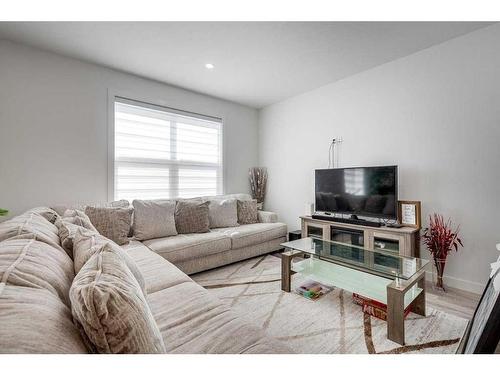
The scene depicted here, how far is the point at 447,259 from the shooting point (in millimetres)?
2463

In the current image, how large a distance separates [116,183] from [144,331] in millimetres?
2928

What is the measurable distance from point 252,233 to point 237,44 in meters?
2.17

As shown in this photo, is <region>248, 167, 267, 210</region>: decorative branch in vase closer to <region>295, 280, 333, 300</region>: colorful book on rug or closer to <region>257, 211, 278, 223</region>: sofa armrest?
<region>257, 211, 278, 223</region>: sofa armrest

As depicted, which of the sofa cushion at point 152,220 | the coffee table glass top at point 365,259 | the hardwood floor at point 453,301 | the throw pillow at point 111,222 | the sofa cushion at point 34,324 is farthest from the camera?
the sofa cushion at point 152,220

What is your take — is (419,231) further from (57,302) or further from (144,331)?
(57,302)

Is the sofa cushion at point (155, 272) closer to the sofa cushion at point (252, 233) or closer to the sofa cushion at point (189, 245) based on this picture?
the sofa cushion at point (189, 245)

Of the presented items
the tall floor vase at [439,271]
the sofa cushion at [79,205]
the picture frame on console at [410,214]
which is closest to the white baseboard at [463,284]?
the tall floor vase at [439,271]

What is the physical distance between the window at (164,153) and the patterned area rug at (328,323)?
65.7 inches

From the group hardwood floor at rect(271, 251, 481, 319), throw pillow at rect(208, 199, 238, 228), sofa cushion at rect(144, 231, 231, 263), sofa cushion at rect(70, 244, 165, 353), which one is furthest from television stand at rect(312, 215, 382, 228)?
sofa cushion at rect(70, 244, 165, 353)

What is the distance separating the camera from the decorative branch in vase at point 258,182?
14.3ft

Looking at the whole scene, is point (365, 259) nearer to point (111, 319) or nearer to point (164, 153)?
point (111, 319)

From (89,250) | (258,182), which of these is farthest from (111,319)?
(258,182)

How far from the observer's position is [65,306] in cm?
65
